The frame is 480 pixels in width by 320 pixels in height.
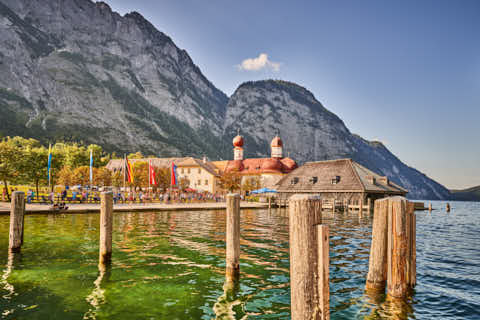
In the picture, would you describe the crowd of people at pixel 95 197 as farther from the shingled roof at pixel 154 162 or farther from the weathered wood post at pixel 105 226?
the shingled roof at pixel 154 162

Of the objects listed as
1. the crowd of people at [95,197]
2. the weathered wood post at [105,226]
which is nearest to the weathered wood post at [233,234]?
the weathered wood post at [105,226]

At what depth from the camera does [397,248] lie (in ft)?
24.3

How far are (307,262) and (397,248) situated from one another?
4.52 m

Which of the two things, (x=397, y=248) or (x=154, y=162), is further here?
(x=154, y=162)

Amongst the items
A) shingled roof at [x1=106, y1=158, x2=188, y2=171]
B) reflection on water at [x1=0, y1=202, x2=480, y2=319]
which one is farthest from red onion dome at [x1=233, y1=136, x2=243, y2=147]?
reflection on water at [x1=0, y1=202, x2=480, y2=319]

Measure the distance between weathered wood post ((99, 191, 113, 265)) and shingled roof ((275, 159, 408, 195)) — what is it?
140ft

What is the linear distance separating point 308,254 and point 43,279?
9113 millimetres

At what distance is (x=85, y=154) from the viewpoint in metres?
84.3

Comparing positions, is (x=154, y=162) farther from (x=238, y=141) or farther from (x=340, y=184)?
(x=340, y=184)

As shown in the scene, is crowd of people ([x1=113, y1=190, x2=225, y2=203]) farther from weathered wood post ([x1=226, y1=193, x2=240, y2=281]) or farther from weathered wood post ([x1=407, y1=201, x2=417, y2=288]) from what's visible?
weathered wood post ([x1=407, y1=201, x2=417, y2=288])

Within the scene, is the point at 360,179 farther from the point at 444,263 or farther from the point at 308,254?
the point at 308,254

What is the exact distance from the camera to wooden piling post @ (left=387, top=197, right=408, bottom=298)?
7414 millimetres

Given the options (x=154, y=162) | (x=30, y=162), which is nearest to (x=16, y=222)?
(x=30, y=162)

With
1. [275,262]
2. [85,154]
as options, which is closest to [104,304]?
[275,262]
